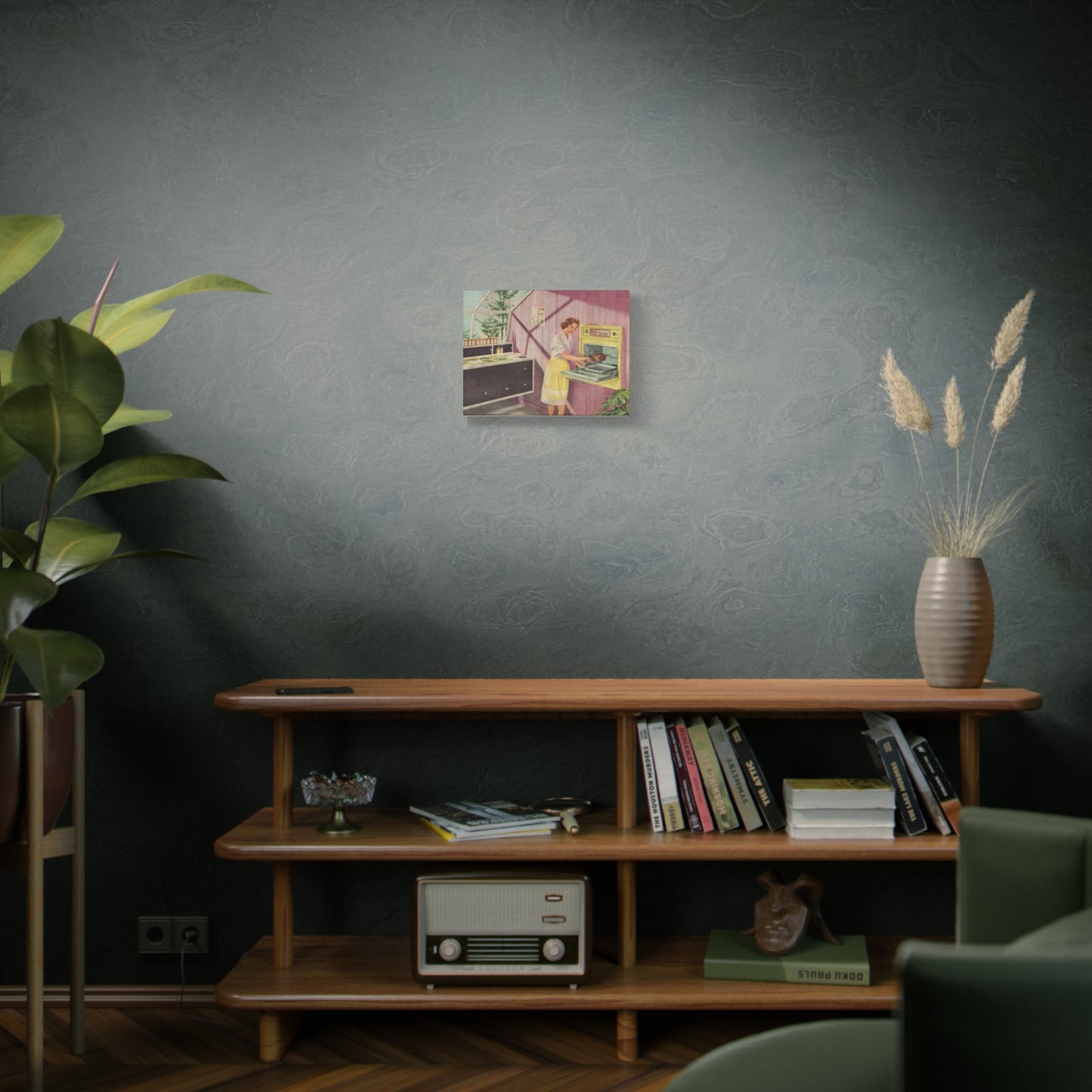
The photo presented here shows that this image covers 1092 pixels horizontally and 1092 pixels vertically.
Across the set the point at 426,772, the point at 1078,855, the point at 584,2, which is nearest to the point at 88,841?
the point at 426,772

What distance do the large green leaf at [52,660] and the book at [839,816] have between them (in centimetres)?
147

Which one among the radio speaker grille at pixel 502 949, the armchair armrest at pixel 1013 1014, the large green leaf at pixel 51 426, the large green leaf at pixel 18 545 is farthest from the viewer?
the radio speaker grille at pixel 502 949

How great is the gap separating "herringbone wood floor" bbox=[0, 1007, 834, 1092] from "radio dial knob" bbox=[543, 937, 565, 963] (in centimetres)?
24

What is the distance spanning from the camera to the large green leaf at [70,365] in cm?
187

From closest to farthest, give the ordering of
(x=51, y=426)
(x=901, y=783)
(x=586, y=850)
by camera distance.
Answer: (x=51, y=426), (x=586, y=850), (x=901, y=783)

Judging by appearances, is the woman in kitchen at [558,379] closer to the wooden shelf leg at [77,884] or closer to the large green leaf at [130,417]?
the large green leaf at [130,417]

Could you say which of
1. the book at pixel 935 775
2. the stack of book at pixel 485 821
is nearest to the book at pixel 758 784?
the book at pixel 935 775

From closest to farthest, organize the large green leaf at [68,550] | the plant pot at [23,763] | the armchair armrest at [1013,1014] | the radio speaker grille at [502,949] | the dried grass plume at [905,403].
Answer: the armchair armrest at [1013,1014]
the plant pot at [23,763]
the large green leaf at [68,550]
the radio speaker grille at [502,949]
the dried grass plume at [905,403]

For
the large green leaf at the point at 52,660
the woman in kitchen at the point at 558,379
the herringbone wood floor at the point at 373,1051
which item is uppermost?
the woman in kitchen at the point at 558,379

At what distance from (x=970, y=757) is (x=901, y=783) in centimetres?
17

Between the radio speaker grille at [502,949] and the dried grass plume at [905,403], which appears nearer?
the radio speaker grille at [502,949]

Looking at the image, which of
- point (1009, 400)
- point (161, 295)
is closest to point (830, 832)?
point (1009, 400)

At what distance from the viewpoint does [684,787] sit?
2.38 metres

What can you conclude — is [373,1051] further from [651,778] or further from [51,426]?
[51,426]
